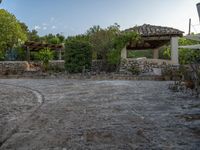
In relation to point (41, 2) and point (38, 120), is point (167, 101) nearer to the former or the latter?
point (38, 120)

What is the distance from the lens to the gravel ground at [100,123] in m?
Answer: 5.30

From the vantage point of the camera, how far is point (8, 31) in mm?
26281

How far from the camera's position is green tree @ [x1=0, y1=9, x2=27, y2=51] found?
85.5 ft

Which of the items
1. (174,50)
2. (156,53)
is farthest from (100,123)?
(156,53)

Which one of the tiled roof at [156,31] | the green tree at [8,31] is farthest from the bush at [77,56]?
the green tree at [8,31]

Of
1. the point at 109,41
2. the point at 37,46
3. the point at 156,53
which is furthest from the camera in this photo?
the point at 156,53

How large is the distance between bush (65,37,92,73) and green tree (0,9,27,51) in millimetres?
7346

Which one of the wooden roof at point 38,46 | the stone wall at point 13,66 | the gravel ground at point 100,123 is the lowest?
the gravel ground at point 100,123

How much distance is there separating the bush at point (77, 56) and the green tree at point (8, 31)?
735cm

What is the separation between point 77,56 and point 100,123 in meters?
15.0

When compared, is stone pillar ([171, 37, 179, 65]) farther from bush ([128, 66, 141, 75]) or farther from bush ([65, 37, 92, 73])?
bush ([65, 37, 92, 73])

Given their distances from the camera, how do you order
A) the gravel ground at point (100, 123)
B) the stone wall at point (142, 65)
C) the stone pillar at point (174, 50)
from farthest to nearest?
the stone pillar at point (174, 50) < the stone wall at point (142, 65) < the gravel ground at point (100, 123)

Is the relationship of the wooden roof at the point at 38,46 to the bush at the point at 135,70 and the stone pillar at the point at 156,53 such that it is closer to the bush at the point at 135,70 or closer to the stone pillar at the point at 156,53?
the stone pillar at the point at 156,53

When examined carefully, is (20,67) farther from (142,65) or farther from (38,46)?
(142,65)
